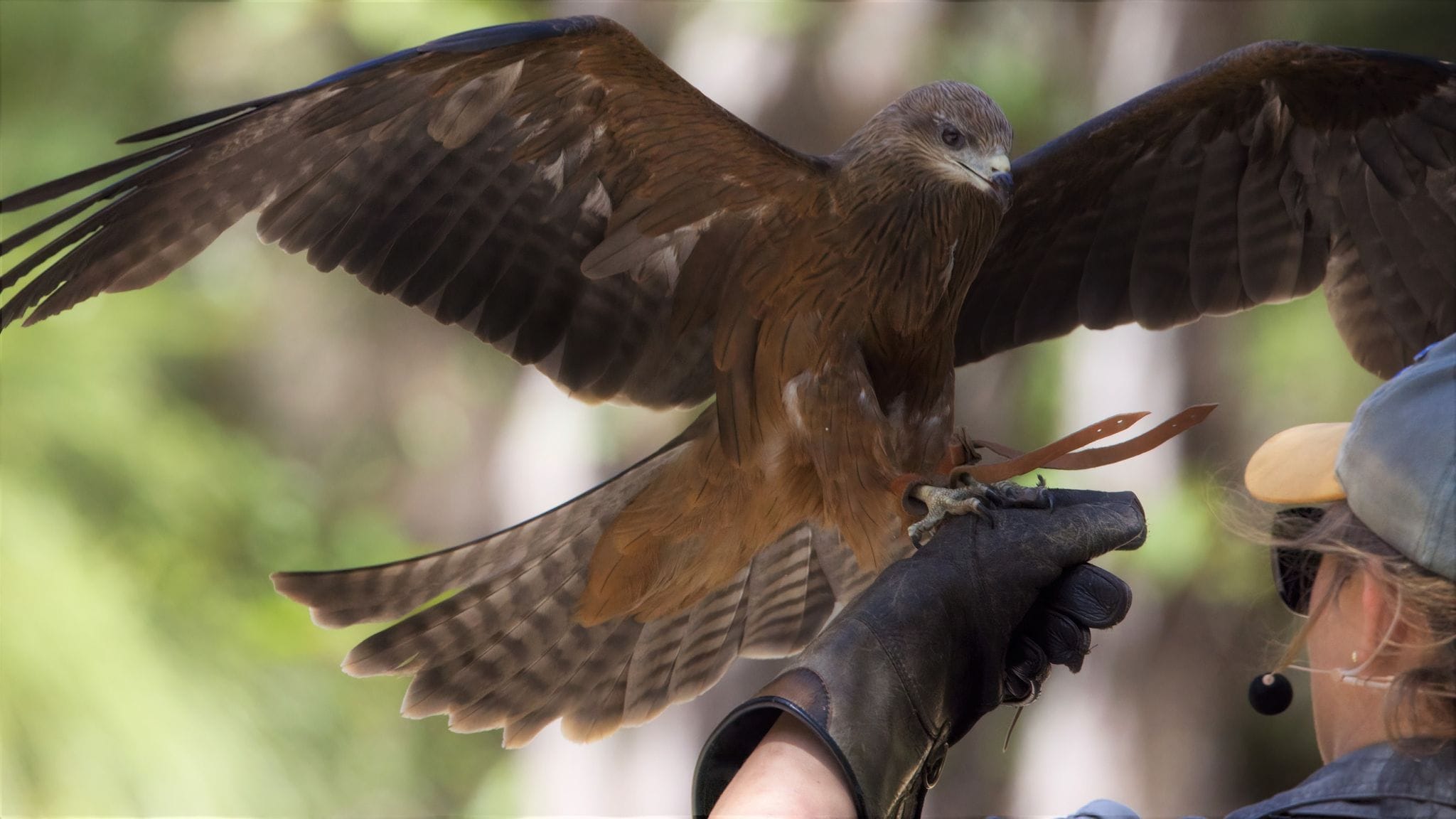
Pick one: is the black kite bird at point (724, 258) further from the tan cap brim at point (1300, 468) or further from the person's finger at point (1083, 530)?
the tan cap brim at point (1300, 468)

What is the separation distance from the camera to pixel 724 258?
274cm

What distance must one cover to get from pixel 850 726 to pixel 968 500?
2.53 ft

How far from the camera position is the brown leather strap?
1901 mm

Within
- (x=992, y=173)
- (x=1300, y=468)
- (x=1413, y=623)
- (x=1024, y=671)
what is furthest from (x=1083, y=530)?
(x=992, y=173)

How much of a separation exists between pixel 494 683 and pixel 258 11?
13.3 ft

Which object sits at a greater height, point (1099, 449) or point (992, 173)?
point (992, 173)

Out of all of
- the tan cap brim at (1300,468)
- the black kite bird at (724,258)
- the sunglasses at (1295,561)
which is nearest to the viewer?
the tan cap brim at (1300,468)

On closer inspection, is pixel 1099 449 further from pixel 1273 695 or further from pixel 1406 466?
pixel 1406 466

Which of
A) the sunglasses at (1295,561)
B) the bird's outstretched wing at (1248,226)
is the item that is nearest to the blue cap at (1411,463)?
the sunglasses at (1295,561)

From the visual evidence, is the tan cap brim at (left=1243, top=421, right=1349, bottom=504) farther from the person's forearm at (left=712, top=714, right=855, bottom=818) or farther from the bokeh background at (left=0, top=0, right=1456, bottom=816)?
the bokeh background at (left=0, top=0, right=1456, bottom=816)

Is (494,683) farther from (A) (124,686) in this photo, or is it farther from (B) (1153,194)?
(A) (124,686)

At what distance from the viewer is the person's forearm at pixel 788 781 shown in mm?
1396

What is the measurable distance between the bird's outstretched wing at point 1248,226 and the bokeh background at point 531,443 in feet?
6.76

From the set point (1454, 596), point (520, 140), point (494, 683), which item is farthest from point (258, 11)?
point (1454, 596)
